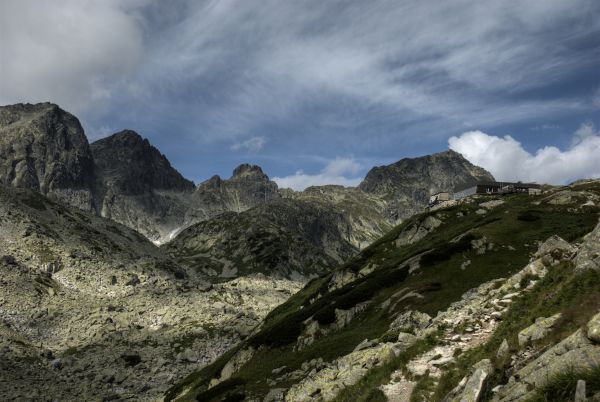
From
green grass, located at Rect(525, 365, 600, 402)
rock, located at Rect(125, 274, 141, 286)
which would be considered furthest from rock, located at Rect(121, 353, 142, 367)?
green grass, located at Rect(525, 365, 600, 402)

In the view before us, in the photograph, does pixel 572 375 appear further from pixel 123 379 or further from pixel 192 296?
pixel 192 296

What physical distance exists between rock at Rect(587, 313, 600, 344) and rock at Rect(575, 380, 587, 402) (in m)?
2.01

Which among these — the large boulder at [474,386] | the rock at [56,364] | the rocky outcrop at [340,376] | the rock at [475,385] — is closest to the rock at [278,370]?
the rocky outcrop at [340,376]

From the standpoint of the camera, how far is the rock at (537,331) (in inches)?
620

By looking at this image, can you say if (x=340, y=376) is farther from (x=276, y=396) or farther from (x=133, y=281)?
(x=133, y=281)

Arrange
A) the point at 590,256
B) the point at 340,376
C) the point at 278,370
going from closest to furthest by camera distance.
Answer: the point at 590,256, the point at 340,376, the point at 278,370

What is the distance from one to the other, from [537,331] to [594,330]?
13.6 ft

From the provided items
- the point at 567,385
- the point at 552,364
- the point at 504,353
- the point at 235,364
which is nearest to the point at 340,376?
the point at 504,353

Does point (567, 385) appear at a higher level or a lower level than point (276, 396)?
higher

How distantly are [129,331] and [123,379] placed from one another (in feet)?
84.8

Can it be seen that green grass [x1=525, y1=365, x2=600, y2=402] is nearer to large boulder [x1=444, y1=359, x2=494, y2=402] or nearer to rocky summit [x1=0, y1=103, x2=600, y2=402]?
rocky summit [x1=0, y1=103, x2=600, y2=402]

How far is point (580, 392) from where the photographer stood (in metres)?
10.2

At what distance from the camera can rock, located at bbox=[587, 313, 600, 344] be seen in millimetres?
11894

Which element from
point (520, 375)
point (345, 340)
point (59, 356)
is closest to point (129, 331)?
point (59, 356)
